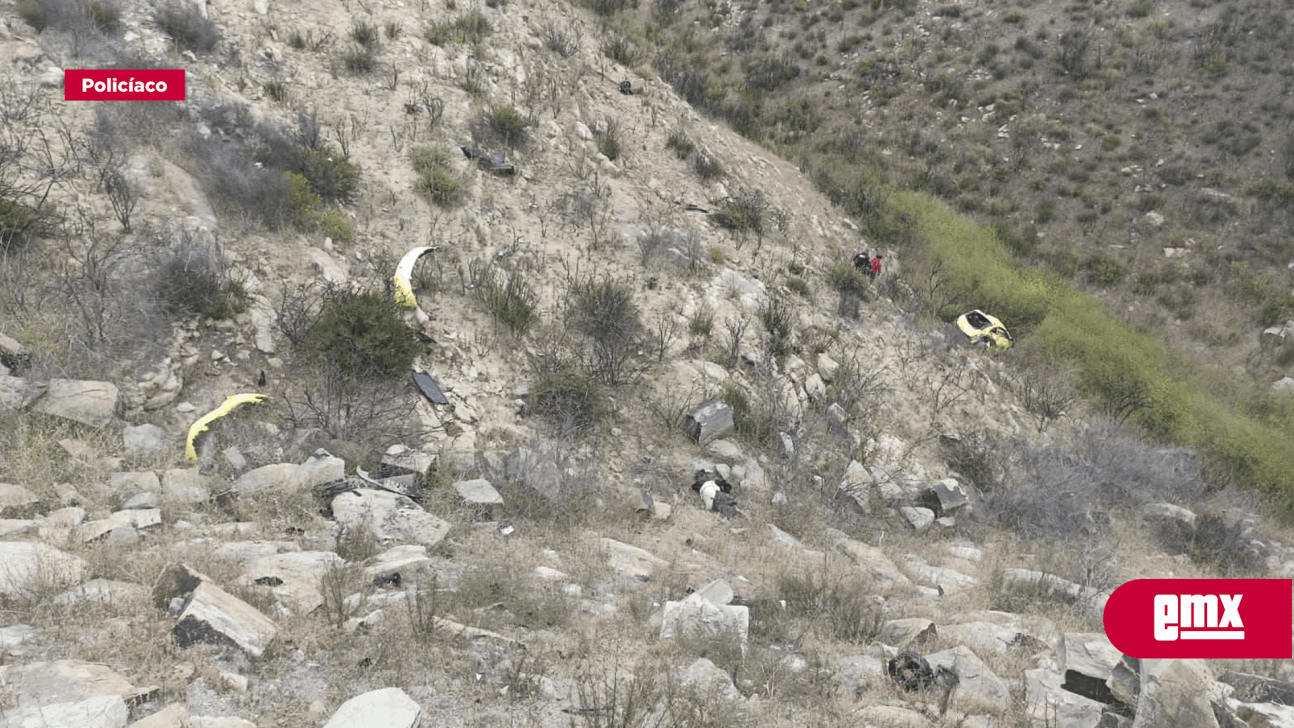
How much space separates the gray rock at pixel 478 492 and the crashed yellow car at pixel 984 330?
9.14 meters

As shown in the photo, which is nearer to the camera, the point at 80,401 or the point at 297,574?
the point at 297,574

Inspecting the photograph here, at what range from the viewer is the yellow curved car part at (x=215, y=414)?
5227 mm

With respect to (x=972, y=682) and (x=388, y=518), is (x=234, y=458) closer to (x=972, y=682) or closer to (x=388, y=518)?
(x=388, y=518)

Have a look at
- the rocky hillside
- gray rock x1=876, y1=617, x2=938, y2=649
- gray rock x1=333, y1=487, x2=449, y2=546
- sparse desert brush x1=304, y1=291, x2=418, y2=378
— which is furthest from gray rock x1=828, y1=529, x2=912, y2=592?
sparse desert brush x1=304, y1=291, x2=418, y2=378

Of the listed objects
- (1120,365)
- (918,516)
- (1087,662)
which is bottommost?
(918,516)

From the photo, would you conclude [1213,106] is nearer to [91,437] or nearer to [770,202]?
[770,202]

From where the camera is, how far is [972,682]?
371 centimetres

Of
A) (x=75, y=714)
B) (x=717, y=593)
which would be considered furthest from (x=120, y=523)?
A: (x=717, y=593)

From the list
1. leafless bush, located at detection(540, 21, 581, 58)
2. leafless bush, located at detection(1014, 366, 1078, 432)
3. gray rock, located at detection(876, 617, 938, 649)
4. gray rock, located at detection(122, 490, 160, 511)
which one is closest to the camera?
gray rock, located at detection(876, 617, 938, 649)

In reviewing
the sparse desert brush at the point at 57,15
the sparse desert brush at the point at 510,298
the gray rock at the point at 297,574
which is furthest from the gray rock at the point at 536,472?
the sparse desert brush at the point at 57,15

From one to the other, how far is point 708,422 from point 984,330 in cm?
696

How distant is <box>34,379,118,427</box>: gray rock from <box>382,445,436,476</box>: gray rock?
6.20 feet

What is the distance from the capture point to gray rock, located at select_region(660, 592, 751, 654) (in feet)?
12.7

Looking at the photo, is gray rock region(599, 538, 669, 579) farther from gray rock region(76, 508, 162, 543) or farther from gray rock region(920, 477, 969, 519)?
gray rock region(920, 477, 969, 519)
